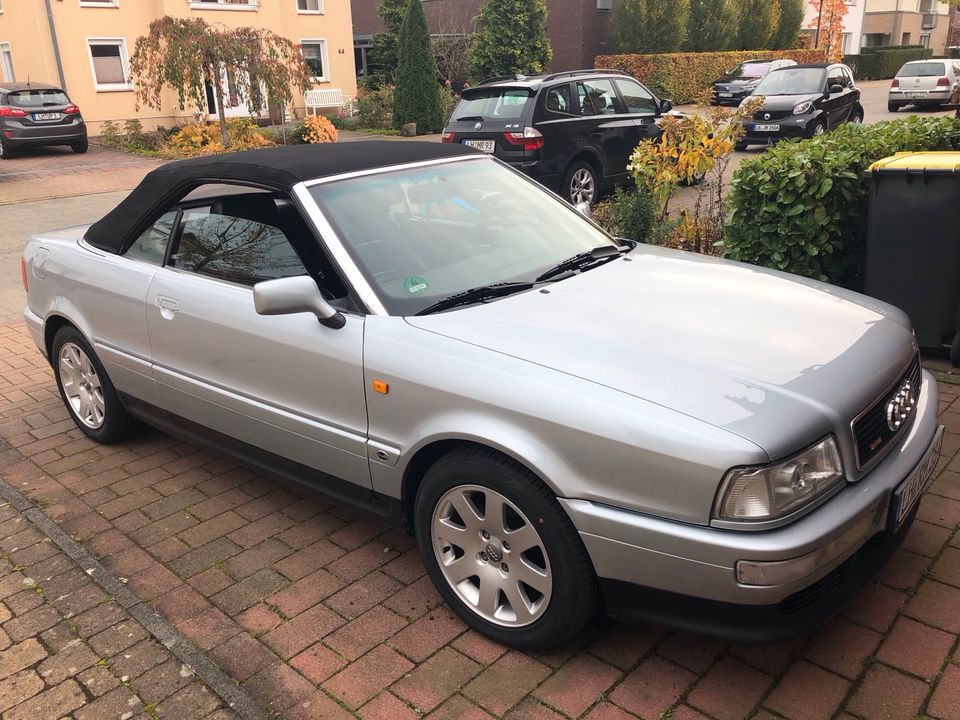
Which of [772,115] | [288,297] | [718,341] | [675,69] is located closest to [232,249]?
[288,297]

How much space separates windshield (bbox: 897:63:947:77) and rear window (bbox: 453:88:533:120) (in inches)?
801

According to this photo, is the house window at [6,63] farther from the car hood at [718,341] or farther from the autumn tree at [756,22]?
the car hood at [718,341]

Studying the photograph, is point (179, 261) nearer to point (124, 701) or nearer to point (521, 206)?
point (521, 206)

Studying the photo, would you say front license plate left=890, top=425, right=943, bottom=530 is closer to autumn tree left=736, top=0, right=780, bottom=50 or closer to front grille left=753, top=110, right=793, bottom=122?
front grille left=753, top=110, right=793, bottom=122

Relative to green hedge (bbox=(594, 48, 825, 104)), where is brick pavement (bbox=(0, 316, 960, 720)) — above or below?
below

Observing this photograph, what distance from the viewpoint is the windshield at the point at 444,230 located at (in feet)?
11.0

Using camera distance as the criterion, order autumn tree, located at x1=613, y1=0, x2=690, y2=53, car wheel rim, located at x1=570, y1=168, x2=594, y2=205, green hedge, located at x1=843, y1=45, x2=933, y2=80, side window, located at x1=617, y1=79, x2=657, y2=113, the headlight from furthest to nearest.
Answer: green hedge, located at x1=843, y1=45, x2=933, y2=80 < autumn tree, located at x1=613, y1=0, x2=690, y2=53 < side window, located at x1=617, y1=79, x2=657, y2=113 < car wheel rim, located at x1=570, y1=168, x2=594, y2=205 < the headlight

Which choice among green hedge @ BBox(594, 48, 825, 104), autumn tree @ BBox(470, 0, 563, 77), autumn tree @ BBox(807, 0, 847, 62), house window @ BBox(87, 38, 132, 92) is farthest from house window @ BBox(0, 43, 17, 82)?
autumn tree @ BBox(807, 0, 847, 62)

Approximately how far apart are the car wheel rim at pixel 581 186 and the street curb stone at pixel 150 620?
8098 mm

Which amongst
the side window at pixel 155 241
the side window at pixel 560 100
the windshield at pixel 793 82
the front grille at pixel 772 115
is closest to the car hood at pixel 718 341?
the side window at pixel 155 241

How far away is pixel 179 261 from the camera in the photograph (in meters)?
4.04

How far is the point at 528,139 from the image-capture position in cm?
1059

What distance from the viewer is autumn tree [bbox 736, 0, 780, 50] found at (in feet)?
114

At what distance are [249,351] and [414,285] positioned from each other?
807 mm
